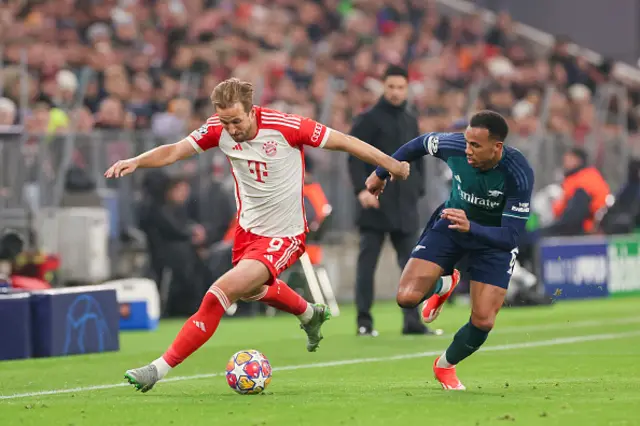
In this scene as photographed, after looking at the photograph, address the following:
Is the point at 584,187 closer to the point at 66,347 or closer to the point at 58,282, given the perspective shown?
the point at 58,282

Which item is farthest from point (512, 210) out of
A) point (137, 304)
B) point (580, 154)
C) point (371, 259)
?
point (580, 154)

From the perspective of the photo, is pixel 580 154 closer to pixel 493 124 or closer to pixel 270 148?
pixel 270 148

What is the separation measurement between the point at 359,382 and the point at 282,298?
33.5 inches

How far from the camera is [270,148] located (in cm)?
969

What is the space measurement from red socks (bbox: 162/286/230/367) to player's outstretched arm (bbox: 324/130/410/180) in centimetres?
128

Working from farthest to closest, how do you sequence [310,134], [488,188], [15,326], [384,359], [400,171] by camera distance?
[15,326]
[384,359]
[310,134]
[400,171]
[488,188]

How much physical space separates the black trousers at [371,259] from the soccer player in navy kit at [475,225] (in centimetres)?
421

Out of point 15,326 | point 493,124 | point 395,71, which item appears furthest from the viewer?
point 395,71

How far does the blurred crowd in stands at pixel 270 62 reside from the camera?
19.3 meters

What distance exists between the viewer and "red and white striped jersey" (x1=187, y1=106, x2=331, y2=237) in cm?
967

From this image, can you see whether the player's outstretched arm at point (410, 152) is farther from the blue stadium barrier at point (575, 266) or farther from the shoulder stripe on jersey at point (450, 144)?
the blue stadium barrier at point (575, 266)

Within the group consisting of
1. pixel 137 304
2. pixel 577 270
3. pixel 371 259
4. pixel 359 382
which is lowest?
pixel 359 382

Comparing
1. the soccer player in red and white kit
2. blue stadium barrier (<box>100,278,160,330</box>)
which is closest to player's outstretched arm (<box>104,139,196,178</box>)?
the soccer player in red and white kit

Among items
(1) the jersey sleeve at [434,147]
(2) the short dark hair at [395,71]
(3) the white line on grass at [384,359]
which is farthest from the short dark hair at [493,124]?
(2) the short dark hair at [395,71]
